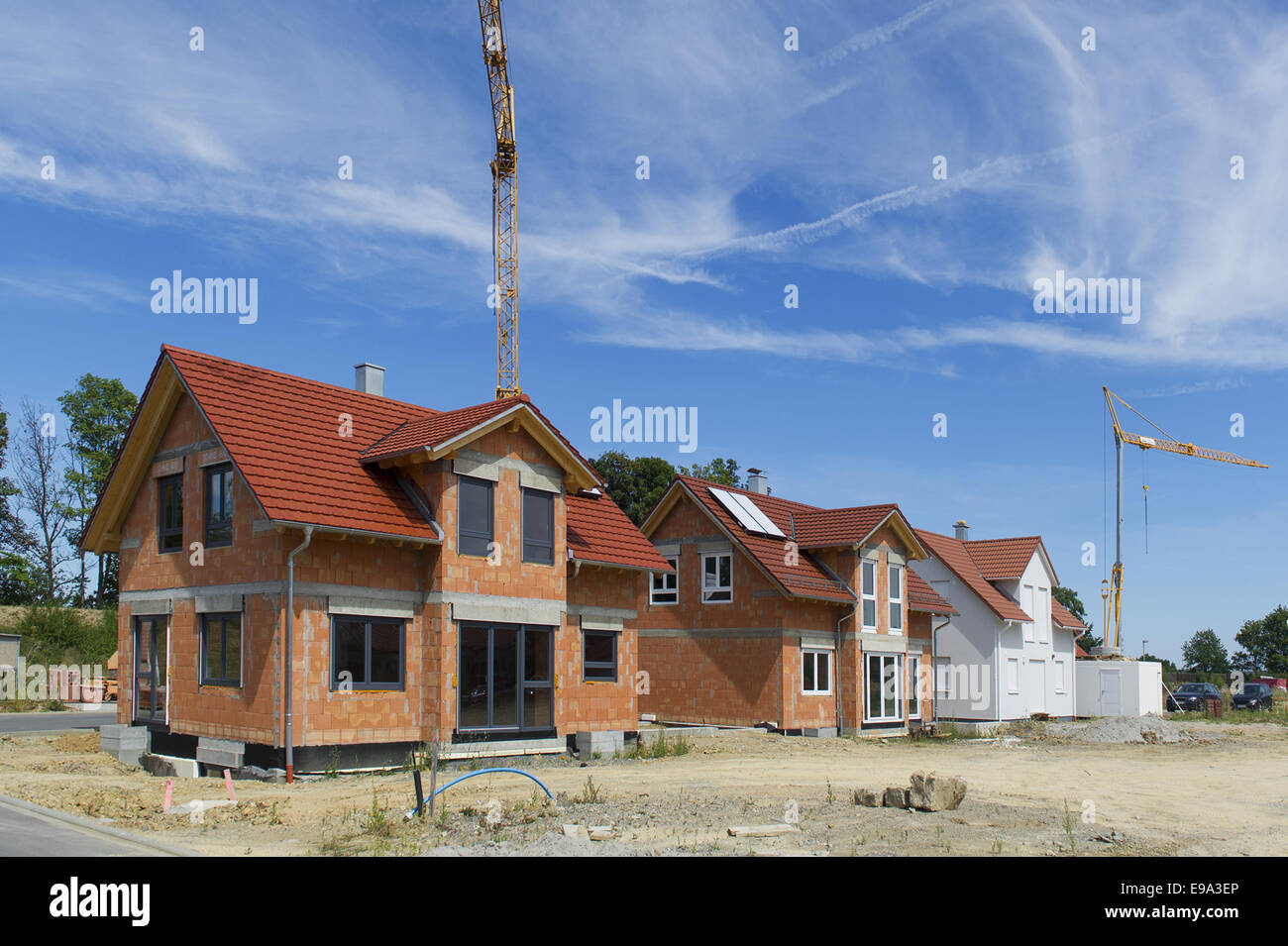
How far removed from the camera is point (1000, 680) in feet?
128

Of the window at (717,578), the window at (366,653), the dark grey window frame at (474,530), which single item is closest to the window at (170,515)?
the window at (366,653)

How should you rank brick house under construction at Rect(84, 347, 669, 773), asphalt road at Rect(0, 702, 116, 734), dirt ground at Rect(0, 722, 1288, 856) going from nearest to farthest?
1. dirt ground at Rect(0, 722, 1288, 856)
2. brick house under construction at Rect(84, 347, 669, 773)
3. asphalt road at Rect(0, 702, 116, 734)

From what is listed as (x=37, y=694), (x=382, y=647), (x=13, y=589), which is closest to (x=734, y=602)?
(x=382, y=647)

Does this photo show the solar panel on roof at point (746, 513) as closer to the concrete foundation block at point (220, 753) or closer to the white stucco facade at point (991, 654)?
the white stucco facade at point (991, 654)

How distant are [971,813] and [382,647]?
33.2 ft

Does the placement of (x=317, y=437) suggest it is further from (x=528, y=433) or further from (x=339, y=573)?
(x=528, y=433)

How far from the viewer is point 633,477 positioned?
65000 mm

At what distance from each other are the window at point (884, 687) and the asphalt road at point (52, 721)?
2023 cm

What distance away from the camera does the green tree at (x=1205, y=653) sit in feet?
365

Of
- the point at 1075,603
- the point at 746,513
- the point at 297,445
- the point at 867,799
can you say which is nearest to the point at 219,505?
the point at 297,445

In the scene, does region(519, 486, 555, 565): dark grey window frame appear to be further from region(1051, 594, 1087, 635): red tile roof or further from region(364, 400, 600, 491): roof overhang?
region(1051, 594, 1087, 635): red tile roof

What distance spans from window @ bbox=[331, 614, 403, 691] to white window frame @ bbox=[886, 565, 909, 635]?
1745 centimetres

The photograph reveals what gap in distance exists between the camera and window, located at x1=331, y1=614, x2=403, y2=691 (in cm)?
1764

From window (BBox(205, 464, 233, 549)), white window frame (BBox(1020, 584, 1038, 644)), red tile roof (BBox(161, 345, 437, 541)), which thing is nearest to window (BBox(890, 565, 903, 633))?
white window frame (BBox(1020, 584, 1038, 644))
